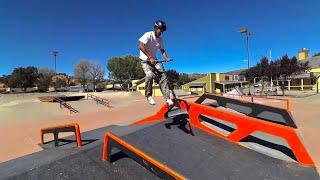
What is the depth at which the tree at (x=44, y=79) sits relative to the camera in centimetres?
8424

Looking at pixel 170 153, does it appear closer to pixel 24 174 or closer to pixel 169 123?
pixel 169 123

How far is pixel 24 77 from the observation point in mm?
83375

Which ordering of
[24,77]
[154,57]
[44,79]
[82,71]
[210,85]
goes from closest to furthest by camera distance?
1. [154,57]
2. [210,85]
3. [82,71]
4. [24,77]
5. [44,79]

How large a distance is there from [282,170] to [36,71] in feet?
298

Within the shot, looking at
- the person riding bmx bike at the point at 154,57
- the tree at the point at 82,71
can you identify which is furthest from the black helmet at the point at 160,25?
the tree at the point at 82,71

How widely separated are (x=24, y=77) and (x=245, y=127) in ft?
293

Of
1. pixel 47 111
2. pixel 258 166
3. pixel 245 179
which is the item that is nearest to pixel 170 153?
pixel 245 179

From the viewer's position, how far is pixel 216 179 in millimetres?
3766

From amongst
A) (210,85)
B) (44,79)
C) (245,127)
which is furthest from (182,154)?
(44,79)

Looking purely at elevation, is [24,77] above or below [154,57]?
above

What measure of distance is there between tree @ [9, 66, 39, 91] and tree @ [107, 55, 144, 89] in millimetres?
23263

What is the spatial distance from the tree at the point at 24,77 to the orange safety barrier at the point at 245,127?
285 feet

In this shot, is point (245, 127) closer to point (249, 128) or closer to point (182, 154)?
point (249, 128)

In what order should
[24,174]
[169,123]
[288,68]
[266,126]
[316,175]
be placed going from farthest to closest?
[288,68] < [169,123] < [266,126] < [316,175] < [24,174]
